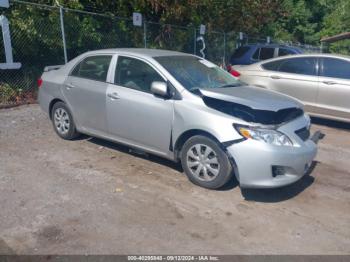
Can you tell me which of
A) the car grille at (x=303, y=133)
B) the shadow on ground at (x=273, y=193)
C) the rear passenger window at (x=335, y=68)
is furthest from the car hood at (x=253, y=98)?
the rear passenger window at (x=335, y=68)

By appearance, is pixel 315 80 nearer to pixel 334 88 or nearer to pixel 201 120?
pixel 334 88

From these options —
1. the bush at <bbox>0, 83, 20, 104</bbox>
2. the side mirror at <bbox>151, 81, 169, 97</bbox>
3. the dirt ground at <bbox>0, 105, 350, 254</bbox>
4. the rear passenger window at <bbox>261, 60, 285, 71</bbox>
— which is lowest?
the dirt ground at <bbox>0, 105, 350, 254</bbox>

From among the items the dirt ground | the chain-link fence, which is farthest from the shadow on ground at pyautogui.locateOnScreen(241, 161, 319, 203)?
the chain-link fence

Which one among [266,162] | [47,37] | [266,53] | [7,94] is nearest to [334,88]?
[266,162]

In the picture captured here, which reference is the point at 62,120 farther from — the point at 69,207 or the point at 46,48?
the point at 46,48

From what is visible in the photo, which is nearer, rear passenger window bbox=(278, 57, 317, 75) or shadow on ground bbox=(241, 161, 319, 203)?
shadow on ground bbox=(241, 161, 319, 203)

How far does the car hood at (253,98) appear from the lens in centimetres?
438

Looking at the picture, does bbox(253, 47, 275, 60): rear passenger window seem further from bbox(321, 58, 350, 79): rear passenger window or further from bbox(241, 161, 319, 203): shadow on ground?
bbox(241, 161, 319, 203): shadow on ground

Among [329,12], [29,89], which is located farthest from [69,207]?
[329,12]

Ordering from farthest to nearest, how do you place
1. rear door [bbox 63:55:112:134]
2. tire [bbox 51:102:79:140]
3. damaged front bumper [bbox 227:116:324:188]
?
1. tire [bbox 51:102:79:140]
2. rear door [bbox 63:55:112:134]
3. damaged front bumper [bbox 227:116:324:188]

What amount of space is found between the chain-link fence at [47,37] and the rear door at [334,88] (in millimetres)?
5860

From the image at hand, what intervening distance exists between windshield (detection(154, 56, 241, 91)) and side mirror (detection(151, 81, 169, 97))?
0.26m

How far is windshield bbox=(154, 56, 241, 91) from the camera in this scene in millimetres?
4896

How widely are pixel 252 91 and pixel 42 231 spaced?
3.14 metres
